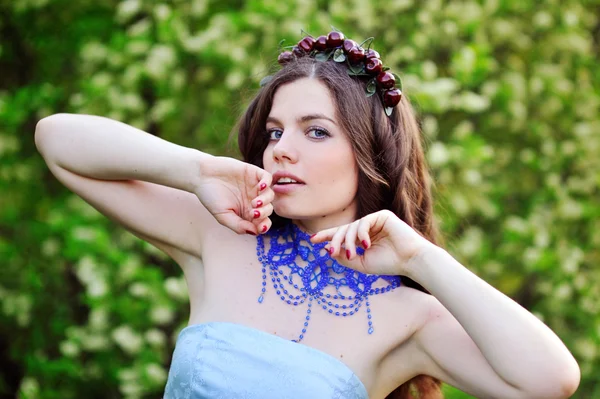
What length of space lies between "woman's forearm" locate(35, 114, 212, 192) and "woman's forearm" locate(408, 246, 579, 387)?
68 centimetres

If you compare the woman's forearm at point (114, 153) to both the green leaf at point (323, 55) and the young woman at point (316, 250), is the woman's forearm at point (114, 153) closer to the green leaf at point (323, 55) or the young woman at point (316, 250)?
the young woman at point (316, 250)

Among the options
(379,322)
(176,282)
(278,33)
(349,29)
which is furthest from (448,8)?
(379,322)

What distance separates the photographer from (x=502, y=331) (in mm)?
1670

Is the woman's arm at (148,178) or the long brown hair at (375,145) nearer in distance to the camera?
the woman's arm at (148,178)

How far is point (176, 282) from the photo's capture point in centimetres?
333

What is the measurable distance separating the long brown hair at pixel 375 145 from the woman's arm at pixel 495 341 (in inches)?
11.5

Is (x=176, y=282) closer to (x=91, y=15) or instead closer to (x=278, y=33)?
(x=278, y=33)

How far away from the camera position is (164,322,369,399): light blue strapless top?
1.79 metres

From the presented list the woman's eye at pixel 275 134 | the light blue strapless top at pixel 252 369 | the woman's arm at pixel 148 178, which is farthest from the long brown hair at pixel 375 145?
the light blue strapless top at pixel 252 369

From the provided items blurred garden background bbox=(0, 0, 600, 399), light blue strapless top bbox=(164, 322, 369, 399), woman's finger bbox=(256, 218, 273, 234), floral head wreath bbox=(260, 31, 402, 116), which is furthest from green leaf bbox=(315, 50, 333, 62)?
blurred garden background bbox=(0, 0, 600, 399)

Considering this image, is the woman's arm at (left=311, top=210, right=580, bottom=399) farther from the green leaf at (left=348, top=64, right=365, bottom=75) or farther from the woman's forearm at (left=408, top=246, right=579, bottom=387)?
the green leaf at (left=348, top=64, right=365, bottom=75)

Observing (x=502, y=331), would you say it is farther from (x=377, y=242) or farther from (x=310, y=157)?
(x=310, y=157)

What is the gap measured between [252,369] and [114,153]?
0.67 metres

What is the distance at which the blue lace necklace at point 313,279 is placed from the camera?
1.95m
